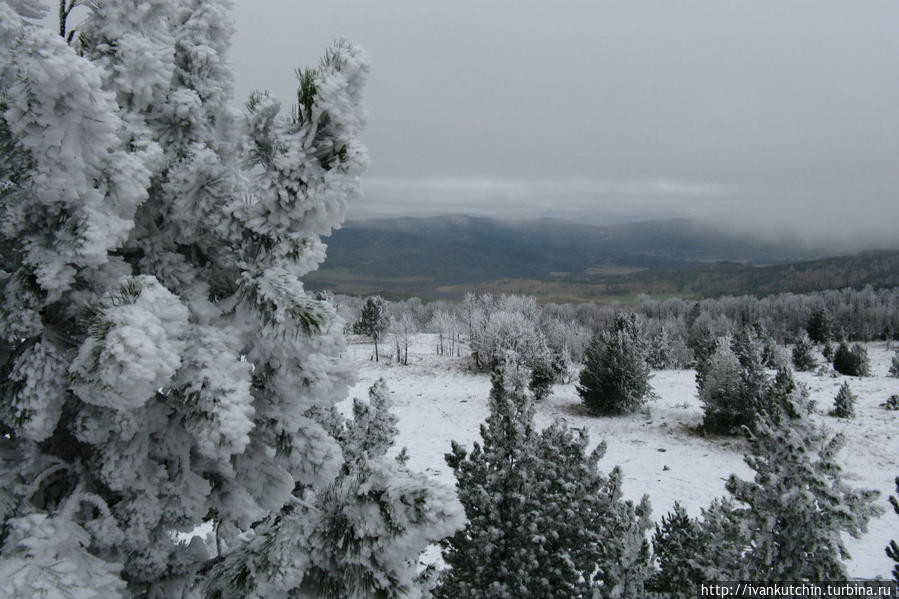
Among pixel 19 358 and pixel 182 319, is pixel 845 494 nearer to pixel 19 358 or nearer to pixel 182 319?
pixel 182 319

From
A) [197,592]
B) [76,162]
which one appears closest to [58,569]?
[197,592]

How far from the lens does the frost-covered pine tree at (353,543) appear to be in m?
2.18

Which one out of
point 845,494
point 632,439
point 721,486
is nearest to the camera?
point 845,494

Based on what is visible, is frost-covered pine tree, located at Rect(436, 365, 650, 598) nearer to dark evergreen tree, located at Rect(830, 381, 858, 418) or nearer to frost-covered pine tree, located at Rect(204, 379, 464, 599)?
frost-covered pine tree, located at Rect(204, 379, 464, 599)

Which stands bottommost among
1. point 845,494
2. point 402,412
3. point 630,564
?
point 402,412

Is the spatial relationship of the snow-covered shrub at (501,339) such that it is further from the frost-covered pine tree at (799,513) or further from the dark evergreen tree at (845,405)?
the frost-covered pine tree at (799,513)

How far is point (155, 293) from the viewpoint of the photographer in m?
2.01

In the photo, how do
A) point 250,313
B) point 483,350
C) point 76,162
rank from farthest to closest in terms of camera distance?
1. point 483,350
2. point 250,313
3. point 76,162

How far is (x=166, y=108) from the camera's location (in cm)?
254

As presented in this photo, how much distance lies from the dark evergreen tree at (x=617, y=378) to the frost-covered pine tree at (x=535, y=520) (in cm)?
1810

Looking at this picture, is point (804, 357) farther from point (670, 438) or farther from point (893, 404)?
point (670, 438)

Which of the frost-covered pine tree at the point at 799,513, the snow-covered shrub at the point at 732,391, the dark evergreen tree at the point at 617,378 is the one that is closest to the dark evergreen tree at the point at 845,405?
the snow-covered shrub at the point at 732,391

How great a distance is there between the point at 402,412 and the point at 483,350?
15547 millimetres

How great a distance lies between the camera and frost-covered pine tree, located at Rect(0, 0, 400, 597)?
186cm
